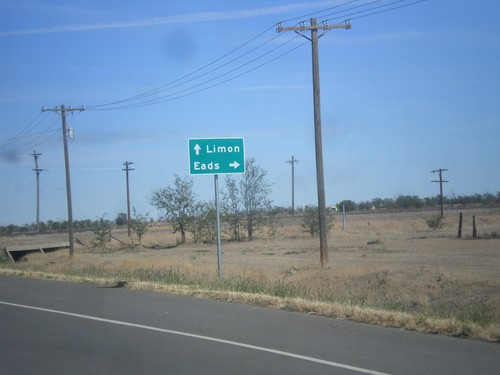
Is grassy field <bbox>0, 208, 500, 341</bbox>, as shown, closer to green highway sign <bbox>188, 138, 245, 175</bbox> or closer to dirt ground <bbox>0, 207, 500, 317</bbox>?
dirt ground <bbox>0, 207, 500, 317</bbox>

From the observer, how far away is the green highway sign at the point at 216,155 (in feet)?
59.5

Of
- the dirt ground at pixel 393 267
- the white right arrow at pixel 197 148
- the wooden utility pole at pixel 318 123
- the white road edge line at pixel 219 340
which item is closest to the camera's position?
the white road edge line at pixel 219 340

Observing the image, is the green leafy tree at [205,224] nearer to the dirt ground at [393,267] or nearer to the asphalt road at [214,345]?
the dirt ground at [393,267]

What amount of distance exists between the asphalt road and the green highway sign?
5315 mm

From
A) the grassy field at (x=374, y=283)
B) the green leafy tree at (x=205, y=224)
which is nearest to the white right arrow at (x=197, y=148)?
the grassy field at (x=374, y=283)

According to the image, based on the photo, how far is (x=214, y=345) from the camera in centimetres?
953

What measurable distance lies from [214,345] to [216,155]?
9549mm

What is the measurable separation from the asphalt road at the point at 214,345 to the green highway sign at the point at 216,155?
531cm

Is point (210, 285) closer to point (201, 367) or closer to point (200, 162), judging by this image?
point (200, 162)

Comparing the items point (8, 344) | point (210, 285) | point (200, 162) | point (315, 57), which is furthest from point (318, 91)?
point (8, 344)

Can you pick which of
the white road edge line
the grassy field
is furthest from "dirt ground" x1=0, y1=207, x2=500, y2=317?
the white road edge line

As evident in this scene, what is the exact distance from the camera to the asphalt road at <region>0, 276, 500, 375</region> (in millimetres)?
8086

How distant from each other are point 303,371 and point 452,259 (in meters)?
21.5

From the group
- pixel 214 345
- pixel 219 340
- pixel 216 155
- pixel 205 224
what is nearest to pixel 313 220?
pixel 205 224
